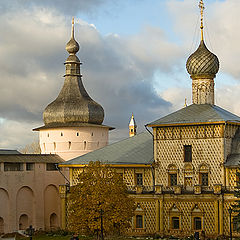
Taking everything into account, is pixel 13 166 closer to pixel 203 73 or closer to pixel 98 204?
pixel 98 204

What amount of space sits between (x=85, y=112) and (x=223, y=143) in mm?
15594

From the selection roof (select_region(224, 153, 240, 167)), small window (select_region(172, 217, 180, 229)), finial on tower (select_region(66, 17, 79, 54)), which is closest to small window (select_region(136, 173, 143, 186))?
small window (select_region(172, 217, 180, 229))

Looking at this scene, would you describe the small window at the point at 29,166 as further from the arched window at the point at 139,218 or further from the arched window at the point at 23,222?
the arched window at the point at 139,218

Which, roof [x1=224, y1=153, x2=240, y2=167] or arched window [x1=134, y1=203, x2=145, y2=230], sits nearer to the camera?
roof [x1=224, y1=153, x2=240, y2=167]

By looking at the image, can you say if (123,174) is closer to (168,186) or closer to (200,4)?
(168,186)

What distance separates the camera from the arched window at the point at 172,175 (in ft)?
145

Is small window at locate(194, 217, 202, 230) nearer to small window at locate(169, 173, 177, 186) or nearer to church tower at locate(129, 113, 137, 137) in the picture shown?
small window at locate(169, 173, 177, 186)

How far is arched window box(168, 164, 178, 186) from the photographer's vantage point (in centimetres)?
4406

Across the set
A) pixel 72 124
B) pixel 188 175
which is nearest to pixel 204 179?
pixel 188 175

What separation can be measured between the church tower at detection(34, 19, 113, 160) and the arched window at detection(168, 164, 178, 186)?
40.9 ft

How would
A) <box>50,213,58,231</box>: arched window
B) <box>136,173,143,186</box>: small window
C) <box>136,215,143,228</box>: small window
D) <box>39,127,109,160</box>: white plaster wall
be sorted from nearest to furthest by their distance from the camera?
1. <box>136,215,143,228</box>: small window
2. <box>136,173,143,186</box>: small window
3. <box>50,213,58,231</box>: arched window
4. <box>39,127,109,160</box>: white plaster wall

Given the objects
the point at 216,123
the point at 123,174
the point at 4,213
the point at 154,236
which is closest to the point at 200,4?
the point at 216,123

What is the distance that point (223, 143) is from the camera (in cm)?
4259

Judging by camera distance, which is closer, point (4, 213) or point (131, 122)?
point (4, 213)
